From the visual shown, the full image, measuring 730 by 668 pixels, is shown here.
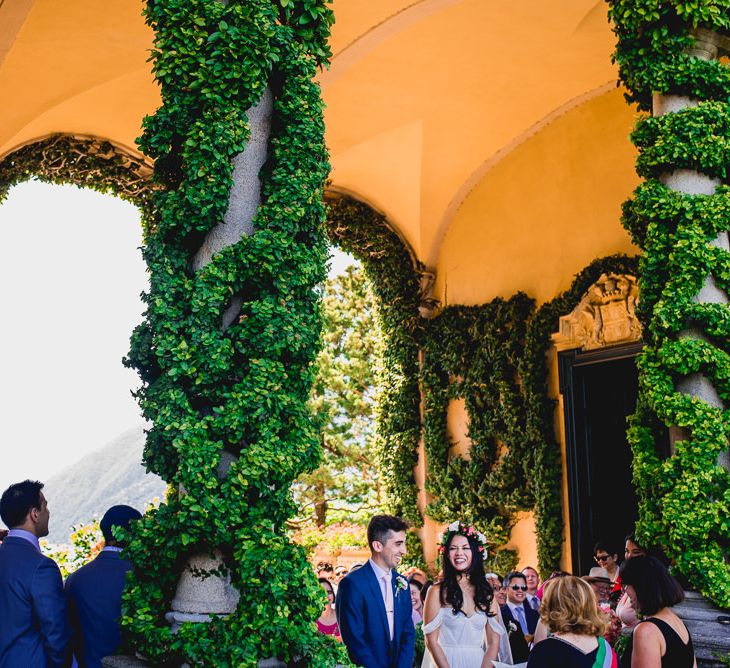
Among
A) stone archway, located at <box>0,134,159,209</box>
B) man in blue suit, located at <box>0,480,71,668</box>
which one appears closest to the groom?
man in blue suit, located at <box>0,480,71,668</box>

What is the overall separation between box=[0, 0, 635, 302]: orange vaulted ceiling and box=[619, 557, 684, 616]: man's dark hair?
793 centimetres

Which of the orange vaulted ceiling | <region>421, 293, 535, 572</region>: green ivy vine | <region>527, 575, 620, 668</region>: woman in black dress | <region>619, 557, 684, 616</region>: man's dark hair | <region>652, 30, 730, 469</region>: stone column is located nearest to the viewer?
<region>527, 575, 620, 668</region>: woman in black dress

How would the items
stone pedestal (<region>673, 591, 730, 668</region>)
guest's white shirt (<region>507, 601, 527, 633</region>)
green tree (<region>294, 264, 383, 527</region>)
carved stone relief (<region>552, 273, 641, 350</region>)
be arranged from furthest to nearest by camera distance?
green tree (<region>294, 264, 383, 527</region>) < carved stone relief (<region>552, 273, 641, 350</region>) < guest's white shirt (<region>507, 601, 527, 633</region>) < stone pedestal (<region>673, 591, 730, 668</region>)

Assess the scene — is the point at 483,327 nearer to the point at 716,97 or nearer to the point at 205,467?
the point at 716,97

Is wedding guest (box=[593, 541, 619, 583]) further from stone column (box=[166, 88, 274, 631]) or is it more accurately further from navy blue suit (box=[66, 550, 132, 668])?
navy blue suit (box=[66, 550, 132, 668])

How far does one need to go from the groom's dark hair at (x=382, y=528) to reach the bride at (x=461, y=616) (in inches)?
24.1

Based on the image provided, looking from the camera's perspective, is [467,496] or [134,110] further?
[467,496]

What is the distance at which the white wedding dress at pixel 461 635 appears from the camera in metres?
5.13

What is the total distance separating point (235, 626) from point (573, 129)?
10.2 m

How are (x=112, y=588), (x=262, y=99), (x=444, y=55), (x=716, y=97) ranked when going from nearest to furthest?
(x=112, y=588), (x=262, y=99), (x=716, y=97), (x=444, y=55)

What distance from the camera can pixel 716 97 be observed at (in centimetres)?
653

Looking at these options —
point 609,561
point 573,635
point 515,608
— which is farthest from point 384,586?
point 609,561

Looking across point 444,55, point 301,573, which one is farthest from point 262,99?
point 444,55

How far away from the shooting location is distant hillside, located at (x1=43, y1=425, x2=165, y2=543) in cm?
3234
